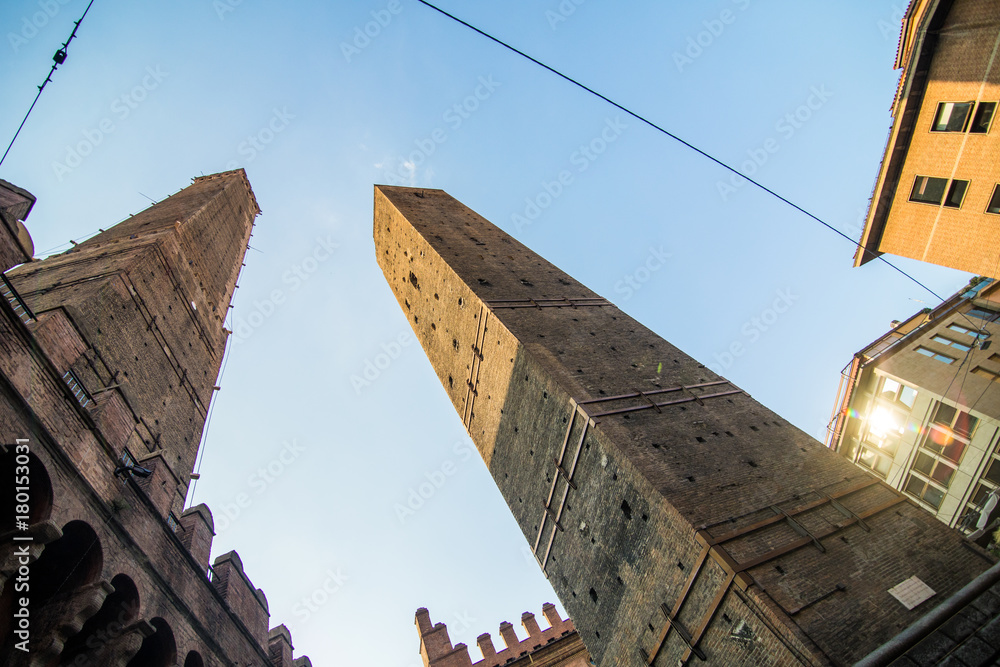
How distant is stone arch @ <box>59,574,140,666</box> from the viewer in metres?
6.53

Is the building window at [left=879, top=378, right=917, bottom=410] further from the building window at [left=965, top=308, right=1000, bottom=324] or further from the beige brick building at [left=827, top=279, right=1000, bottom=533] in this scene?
the building window at [left=965, top=308, right=1000, bottom=324]

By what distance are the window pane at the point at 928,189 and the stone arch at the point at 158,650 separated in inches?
665

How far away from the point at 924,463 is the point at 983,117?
412 inches

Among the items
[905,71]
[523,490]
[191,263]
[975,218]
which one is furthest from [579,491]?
[191,263]

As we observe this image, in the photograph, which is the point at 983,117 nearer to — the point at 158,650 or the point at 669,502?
the point at 669,502

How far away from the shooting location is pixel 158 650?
766 centimetres

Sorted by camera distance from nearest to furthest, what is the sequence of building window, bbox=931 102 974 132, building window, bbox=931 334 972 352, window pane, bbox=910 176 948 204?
building window, bbox=931 102 974 132 < window pane, bbox=910 176 948 204 < building window, bbox=931 334 972 352

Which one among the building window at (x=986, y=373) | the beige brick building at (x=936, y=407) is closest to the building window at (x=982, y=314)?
the beige brick building at (x=936, y=407)

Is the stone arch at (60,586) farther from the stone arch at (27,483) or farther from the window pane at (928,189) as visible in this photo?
the window pane at (928,189)

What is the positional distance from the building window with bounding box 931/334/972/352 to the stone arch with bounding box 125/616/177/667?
20.5 metres

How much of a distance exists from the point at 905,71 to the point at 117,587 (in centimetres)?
1777

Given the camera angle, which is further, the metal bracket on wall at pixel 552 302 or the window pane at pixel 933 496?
the window pane at pixel 933 496

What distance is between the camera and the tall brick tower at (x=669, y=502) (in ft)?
22.1

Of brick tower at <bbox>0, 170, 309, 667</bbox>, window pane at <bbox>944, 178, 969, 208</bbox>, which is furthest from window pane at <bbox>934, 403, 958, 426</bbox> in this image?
brick tower at <bbox>0, 170, 309, 667</bbox>
